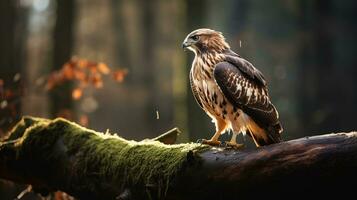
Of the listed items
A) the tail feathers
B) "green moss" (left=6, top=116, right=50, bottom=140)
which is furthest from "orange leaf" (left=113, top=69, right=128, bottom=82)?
the tail feathers

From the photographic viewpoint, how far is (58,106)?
13.1 metres

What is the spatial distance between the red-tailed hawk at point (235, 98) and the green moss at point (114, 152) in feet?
2.42

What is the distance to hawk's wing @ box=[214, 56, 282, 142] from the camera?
651 centimetres

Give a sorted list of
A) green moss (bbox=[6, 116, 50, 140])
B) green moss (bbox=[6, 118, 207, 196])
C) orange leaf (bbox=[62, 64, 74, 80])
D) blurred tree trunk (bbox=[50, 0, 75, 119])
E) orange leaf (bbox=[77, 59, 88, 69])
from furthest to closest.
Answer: blurred tree trunk (bbox=[50, 0, 75, 119]), orange leaf (bbox=[62, 64, 74, 80]), orange leaf (bbox=[77, 59, 88, 69]), green moss (bbox=[6, 116, 50, 140]), green moss (bbox=[6, 118, 207, 196])

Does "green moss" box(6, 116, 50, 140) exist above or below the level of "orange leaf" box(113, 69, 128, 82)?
below

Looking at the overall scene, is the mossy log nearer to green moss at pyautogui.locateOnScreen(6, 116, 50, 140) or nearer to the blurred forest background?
green moss at pyautogui.locateOnScreen(6, 116, 50, 140)

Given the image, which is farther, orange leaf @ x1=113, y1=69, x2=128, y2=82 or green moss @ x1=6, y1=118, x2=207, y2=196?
orange leaf @ x1=113, y1=69, x2=128, y2=82

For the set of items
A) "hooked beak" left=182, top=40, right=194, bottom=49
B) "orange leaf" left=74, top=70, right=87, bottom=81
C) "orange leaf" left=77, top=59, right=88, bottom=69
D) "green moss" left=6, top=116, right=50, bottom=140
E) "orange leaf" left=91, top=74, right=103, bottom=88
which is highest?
"hooked beak" left=182, top=40, right=194, bottom=49

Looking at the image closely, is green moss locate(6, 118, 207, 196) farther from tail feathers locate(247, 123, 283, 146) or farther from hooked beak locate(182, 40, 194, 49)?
hooked beak locate(182, 40, 194, 49)

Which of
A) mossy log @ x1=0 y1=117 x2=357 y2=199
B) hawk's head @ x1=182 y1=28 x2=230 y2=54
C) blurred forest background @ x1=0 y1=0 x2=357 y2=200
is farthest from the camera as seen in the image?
blurred forest background @ x1=0 y1=0 x2=357 y2=200

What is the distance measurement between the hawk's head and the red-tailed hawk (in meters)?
0.21

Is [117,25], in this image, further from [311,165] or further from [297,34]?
[311,165]

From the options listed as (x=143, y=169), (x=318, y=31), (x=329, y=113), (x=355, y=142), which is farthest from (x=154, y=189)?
Result: (x=318, y=31)

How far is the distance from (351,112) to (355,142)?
1925cm
